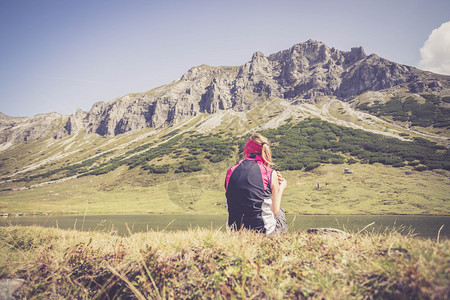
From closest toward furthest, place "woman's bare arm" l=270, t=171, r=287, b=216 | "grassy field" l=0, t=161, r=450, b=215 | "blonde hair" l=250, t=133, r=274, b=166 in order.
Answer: "woman's bare arm" l=270, t=171, r=287, b=216
"blonde hair" l=250, t=133, r=274, b=166
"grassy field" l=0, t=161, r=450, b=215

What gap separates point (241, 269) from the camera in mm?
2771

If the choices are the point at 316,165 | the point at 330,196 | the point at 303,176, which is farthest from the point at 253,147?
the point at 316,165

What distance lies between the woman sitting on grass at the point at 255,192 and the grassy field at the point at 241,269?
2.39 ft

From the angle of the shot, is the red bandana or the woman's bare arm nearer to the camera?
the woman's bare arm

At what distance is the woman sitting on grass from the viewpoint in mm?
4441

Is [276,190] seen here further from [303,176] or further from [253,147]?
[303,176]

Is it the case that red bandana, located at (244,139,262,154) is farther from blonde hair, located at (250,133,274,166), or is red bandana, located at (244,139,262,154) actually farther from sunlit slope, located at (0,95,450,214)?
sunlit slope, located at (0,95,450,214)

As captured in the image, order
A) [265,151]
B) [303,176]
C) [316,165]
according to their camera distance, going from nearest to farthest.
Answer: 1. [265,151]
2. [303,176]
3. [316,165]

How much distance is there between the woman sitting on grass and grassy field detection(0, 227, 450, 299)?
28.7 inches

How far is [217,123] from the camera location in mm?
156125

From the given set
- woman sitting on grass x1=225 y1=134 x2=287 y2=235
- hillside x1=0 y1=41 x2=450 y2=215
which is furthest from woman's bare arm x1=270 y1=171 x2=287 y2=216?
hillside x1=0 y1=41 x2=450 y2=215

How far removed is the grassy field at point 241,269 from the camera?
2.13 m

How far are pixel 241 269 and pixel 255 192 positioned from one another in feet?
6.02

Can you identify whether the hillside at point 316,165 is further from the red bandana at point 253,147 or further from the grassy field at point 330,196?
the red bandana at point 253,147
